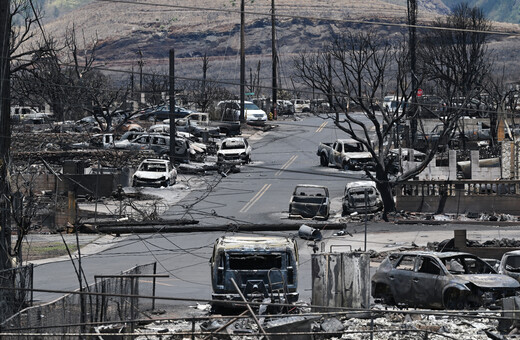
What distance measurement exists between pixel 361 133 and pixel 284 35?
12808 cm

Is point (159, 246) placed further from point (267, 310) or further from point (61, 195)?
point (267, 310)

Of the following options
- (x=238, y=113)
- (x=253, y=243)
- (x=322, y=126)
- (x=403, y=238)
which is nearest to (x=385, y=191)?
(x=403, y=238)

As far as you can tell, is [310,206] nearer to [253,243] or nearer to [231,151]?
[231,151]

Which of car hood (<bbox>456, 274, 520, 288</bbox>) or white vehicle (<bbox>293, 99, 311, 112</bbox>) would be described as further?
white vehicle (<bbox>293, 99, 311, 112</bbox>)

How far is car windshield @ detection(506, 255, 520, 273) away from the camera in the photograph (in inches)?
875

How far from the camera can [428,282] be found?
68.5ft

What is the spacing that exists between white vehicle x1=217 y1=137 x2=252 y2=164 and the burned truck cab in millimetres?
30497

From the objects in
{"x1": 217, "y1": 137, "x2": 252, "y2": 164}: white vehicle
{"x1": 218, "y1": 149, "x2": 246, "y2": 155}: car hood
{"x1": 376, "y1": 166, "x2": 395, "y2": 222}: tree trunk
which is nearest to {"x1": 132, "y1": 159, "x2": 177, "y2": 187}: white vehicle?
{"x1": 217, "y1": 137, "x2": 252, "y2": 164}: white vehicle

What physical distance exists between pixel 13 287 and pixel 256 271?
5.31 meters

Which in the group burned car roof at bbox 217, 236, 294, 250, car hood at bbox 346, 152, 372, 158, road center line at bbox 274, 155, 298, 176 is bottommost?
road center line at bbox 274, 155, 298, 176

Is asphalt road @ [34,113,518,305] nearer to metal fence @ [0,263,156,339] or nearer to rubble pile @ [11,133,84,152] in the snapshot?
metal fence @ [0,263,156,339]

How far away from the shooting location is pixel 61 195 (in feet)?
131

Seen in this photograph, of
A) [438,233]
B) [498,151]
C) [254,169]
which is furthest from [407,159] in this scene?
[438,233]

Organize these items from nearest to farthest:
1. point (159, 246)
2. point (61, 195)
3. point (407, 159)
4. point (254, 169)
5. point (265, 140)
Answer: point (159, 246) < point (61, 195) < point (407, 159) < point (254, 169) < point (265, 140)
